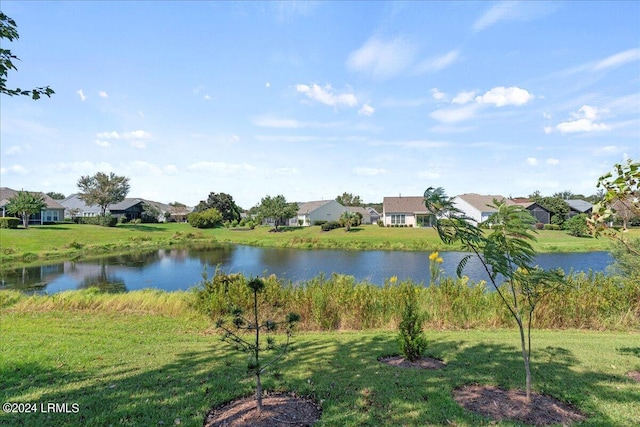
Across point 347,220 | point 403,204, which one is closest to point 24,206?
point 347,220

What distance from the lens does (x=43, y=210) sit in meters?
50.1

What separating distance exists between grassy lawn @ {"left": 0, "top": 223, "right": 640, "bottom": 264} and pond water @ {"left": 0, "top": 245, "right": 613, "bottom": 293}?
3.33m

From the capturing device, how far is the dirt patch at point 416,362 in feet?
16.9

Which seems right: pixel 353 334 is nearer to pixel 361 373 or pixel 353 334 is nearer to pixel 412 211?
pixel 361 373

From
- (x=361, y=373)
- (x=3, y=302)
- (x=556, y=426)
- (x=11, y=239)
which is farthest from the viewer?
(x=11, y=239)

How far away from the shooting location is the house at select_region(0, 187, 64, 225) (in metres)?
47.9

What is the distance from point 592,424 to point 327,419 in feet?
8.54

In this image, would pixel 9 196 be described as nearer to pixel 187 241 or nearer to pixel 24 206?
pixel 24 206

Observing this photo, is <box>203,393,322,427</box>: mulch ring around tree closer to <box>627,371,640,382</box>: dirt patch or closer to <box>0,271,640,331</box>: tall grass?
<box>627,371,640,382</box>: dirt patch

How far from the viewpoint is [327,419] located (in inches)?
141

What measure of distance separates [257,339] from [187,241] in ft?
150

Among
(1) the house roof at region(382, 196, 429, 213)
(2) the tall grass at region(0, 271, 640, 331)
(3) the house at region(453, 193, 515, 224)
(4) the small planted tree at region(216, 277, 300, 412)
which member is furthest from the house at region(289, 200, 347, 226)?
A: (4) the small planted tree at region(216, 277, 300, 412)

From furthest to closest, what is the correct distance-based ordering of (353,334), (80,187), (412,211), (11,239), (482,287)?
(80,187)
(412,211)
(11,239)
(482,287)
(353,334)

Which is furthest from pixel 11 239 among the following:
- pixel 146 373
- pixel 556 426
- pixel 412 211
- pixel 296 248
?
pixel 412 211
